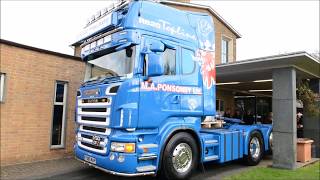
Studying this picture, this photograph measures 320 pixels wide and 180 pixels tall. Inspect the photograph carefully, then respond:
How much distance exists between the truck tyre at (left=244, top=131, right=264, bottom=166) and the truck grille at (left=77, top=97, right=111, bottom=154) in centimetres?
505

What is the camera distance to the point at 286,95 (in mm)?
10133

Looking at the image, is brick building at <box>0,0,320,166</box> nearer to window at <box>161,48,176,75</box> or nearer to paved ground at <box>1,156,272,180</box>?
paved ground at <box>1,156,272,180</box>

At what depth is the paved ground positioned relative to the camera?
836 cm

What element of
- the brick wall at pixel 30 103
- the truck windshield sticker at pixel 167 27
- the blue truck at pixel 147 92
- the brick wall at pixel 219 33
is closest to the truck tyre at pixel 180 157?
the blue truck at pixel 147 92

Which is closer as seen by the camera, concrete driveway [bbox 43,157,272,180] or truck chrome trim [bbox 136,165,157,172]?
truck chrome trim [bbox 136,165,157,172]

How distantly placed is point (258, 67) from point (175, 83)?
4179 millimetres

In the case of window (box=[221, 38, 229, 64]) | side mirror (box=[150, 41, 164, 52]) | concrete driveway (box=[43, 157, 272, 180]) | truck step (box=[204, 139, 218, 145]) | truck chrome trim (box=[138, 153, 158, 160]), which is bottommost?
concrete driveway (box=[43, 157, 272, 180])

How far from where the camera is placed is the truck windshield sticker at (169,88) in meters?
6.93

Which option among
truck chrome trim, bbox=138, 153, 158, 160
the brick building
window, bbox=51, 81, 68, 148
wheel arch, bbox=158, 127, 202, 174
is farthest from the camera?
window, bbox=51, 81, 68, 148

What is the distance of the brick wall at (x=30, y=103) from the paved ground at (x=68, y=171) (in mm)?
478

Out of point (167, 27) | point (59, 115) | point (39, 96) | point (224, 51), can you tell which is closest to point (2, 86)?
point (39, 96)

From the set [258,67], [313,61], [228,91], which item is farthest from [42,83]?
[228,91]

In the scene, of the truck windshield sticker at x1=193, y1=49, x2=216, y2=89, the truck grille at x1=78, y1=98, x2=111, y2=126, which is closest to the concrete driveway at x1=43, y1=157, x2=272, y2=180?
the truck grille at x1=78, y1=98, x2=111, y2=126

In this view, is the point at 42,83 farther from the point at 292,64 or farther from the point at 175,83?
the point at 292,64
